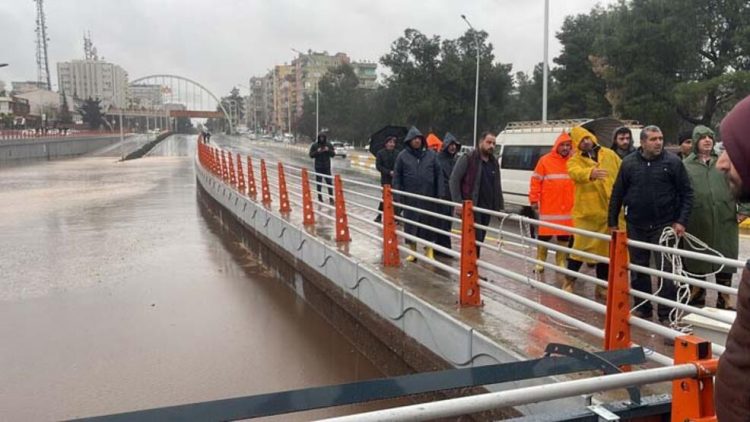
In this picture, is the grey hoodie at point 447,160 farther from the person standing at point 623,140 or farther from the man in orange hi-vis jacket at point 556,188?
the person standing at point 623,140

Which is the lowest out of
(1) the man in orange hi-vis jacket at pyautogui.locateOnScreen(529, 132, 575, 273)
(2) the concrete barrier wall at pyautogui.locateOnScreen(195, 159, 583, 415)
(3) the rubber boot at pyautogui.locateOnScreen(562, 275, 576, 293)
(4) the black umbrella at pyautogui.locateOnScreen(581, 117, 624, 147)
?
(2) the concrete barrier wall at pyautogui.locateOnScreen(195, 159, 583, 415)

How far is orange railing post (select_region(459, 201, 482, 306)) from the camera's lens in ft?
16.0

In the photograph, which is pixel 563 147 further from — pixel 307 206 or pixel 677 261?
pixel 307 206

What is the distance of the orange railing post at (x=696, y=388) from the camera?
2.12 meters

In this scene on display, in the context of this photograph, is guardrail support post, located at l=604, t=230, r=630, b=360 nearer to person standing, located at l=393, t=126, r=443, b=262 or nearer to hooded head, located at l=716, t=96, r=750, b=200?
hooded head, located at l=716, t=96, r=750, b=200

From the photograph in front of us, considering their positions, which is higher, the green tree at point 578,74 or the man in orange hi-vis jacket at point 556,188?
the green tree at point 578,74

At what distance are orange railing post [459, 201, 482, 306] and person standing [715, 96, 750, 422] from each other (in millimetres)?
3364

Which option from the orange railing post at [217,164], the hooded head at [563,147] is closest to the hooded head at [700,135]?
the hooded head at [563,147]

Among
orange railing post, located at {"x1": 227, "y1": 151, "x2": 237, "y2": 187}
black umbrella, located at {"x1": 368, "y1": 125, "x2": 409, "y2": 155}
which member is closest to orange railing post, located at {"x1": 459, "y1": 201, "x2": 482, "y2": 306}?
black umbrella, located at {"x1": 368, "y1": 125, "x2": 409, "y2": 155}

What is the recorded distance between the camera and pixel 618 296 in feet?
11.8

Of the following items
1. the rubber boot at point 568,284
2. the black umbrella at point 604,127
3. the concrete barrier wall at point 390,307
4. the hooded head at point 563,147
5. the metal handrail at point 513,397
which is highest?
the black umbrella at point 604,127

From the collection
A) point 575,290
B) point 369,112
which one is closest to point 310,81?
point 369,112

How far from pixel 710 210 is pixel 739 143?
4252 millimetres

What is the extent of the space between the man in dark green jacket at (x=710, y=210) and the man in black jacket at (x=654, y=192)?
43cm
